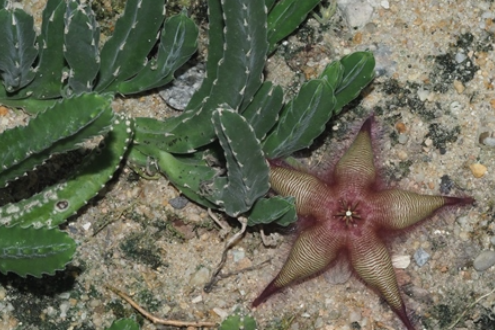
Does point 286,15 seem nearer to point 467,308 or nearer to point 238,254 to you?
point 238,254

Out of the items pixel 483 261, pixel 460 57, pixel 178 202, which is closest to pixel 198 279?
pixel 178 202

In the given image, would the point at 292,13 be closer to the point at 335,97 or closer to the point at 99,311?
the point at 335,97

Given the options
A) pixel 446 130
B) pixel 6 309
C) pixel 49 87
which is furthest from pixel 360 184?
pixel 6 309

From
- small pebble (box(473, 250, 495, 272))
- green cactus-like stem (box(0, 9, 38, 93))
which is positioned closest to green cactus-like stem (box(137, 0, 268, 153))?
green cactus-like stem (box(0, 9, 38, 93))

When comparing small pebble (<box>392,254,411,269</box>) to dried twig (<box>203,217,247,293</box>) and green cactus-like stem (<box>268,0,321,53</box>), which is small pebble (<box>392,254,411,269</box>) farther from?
green cactus-like stem (<box>268,0,321,53</box>)

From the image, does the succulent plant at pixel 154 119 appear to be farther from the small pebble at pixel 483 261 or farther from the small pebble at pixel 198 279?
the small pebble at pixel 483 261

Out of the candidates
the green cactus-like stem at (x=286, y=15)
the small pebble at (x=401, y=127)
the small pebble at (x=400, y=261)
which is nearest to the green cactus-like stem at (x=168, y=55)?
the green cactus-like stem at (x=286, y=15)
